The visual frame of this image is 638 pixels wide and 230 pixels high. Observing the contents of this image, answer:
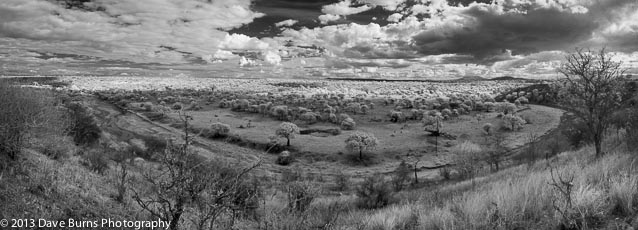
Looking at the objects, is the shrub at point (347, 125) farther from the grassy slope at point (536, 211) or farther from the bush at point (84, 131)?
the grassy slope at point (536, 211)

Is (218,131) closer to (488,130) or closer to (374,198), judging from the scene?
(488,130)

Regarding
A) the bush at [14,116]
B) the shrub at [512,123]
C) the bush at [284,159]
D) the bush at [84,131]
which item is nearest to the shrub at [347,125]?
the bush at [284,159]

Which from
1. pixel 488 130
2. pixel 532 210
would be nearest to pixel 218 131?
pixel 488 130

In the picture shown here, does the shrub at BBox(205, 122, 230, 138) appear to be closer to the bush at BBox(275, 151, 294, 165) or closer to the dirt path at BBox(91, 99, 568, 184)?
the dirt path at BBox(91, 99, 568, 184)

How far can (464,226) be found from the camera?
6.04 meters

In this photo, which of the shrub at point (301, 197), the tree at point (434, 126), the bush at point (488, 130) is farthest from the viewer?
the bush at point (488, 130)

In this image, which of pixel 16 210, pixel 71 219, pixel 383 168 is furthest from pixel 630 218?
pixel 383 168

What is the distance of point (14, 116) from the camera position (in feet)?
37.9

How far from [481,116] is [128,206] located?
61.5 meters

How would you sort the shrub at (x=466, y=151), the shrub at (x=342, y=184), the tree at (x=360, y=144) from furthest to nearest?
the tree at (x=360, y=144) → the shrub at (x=466, y=151) → the shrub at (x=342, y=184)

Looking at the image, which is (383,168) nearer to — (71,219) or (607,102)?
(607,102)

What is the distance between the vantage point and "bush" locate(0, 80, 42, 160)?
1104 cm

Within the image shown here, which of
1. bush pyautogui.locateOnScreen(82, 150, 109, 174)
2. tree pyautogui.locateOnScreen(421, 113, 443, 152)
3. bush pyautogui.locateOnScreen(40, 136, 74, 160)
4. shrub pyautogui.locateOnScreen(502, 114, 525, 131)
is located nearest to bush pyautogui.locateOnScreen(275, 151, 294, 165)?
tree pyautogui.locateOnScreen(421, 113, 443, 152)

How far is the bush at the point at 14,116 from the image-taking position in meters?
11.0
